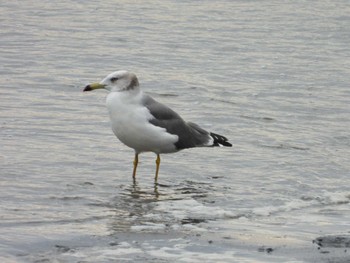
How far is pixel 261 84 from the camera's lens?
1423cm

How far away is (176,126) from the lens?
31.2ft

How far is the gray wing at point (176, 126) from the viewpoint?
9.18 meters

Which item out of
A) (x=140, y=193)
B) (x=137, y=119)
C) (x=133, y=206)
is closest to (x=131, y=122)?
(x=137, y=119)

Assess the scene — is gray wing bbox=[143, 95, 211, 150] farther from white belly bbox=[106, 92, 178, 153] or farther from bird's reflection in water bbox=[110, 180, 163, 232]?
bird's reflection in water bbox=[110, 180, 163, 232]

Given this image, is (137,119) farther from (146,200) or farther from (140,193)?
(146,200)

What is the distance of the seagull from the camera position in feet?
29.3

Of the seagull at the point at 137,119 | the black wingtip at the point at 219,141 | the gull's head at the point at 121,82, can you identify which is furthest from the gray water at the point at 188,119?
the gull's head at the point at 121,82

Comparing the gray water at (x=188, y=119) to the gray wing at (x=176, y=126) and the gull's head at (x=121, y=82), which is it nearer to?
the gray wing at (x=176, y=126)

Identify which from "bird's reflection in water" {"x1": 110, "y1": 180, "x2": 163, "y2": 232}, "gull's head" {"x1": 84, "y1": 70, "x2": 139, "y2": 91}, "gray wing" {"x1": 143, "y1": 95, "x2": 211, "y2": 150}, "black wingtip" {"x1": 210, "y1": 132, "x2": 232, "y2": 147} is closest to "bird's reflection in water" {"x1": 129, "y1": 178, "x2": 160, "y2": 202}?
"bird's reflection in water" {"x1": 110, "y1": 180, "x2": 163, "y2": 232}

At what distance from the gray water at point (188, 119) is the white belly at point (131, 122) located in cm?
40

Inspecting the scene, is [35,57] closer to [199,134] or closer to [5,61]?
[5,61]

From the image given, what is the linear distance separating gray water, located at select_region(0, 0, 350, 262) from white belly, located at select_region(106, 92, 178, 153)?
40 cm

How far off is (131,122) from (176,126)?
728 mm

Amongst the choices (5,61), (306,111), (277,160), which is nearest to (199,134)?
(277,160)
